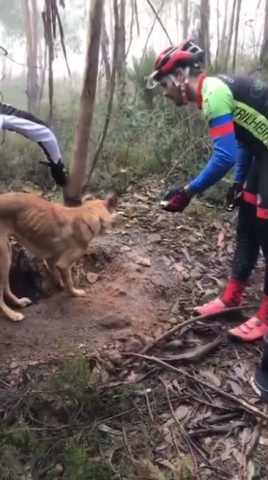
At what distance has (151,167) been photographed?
712 cm

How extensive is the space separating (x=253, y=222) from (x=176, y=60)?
4.35 feet

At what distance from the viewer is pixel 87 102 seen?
4.74m

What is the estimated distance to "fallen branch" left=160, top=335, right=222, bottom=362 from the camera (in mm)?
4133

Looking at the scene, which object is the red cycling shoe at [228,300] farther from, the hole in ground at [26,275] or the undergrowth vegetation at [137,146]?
the undergrowth vegetation at [137,146]

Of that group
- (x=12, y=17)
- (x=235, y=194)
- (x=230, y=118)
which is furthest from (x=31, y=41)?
(x=230, y=118)

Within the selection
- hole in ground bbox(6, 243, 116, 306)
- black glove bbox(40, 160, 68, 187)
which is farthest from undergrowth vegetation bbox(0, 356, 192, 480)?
black glove bbox(40, 160, 68, 187)

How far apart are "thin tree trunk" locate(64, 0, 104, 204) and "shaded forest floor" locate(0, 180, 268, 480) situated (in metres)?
0.82

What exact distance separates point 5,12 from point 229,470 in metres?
22.8

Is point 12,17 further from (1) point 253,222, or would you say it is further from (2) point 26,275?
(1) point 253,222

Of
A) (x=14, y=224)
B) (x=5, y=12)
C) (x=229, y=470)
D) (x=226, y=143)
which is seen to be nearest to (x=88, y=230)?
(x=14, y=224)

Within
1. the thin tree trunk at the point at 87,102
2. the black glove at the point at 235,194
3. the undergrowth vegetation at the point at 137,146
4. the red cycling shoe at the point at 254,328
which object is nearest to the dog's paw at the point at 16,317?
the thin tree trunk at the point at 87,102

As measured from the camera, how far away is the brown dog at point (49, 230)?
4406 millimetres

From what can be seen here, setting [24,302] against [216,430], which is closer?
[216,430]

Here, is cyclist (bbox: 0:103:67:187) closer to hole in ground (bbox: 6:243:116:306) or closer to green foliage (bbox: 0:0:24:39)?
hole in ground (bbox: 6:243:116:306)
